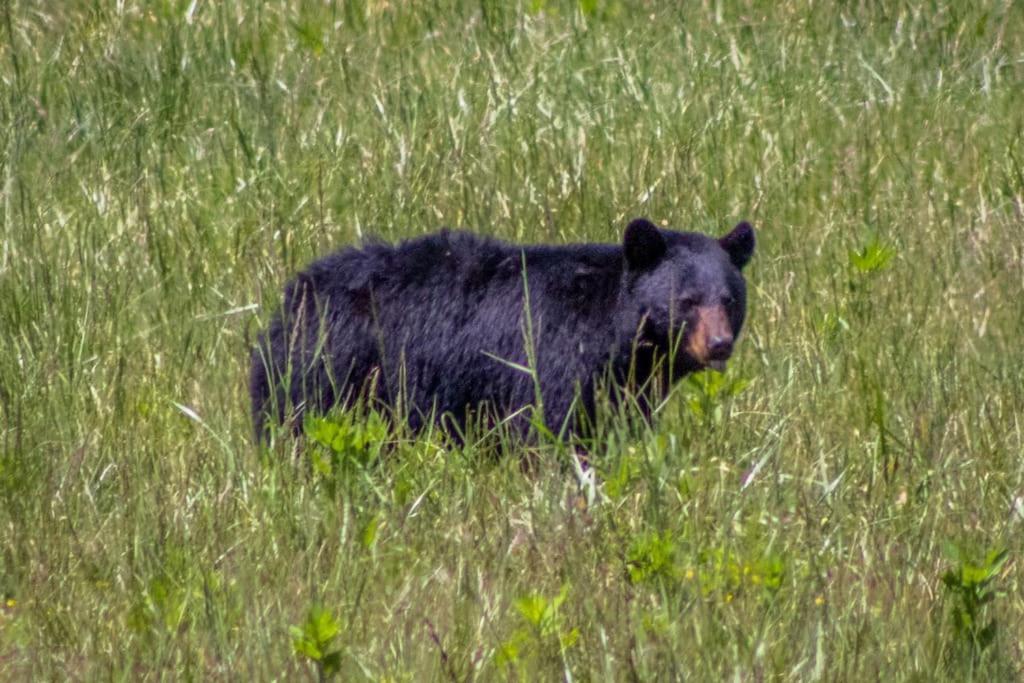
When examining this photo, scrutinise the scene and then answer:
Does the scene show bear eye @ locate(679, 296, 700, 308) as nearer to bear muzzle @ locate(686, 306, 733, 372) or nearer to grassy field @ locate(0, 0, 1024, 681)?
bear muzzle @ locate(686, 306, 733, 372)

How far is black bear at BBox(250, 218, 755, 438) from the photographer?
5023 millimetres

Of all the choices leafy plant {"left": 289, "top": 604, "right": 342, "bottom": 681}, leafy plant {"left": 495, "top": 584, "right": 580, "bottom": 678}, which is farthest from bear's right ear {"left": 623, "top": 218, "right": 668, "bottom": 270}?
leafy plant {"left": 289, "top": 604, "right": 342, "bottom": 681}

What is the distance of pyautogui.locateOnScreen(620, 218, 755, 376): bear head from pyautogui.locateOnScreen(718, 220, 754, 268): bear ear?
119mm

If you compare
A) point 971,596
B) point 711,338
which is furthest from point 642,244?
point 971,596

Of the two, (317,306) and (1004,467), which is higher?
(317,306)

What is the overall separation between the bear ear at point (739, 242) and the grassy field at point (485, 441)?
0.27 metres

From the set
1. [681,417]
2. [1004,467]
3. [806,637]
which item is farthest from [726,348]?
[806,637]

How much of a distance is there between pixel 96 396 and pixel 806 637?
230 cm

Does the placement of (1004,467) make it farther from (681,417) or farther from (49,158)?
(49,158)

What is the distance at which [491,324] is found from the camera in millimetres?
5086

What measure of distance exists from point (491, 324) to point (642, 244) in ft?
1.63

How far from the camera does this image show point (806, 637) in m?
3.30

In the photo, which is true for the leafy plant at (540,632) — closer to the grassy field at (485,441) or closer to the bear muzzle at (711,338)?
the grassy field at (485,441)

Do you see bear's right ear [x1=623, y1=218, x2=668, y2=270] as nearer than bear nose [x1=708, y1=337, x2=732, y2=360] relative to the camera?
No
